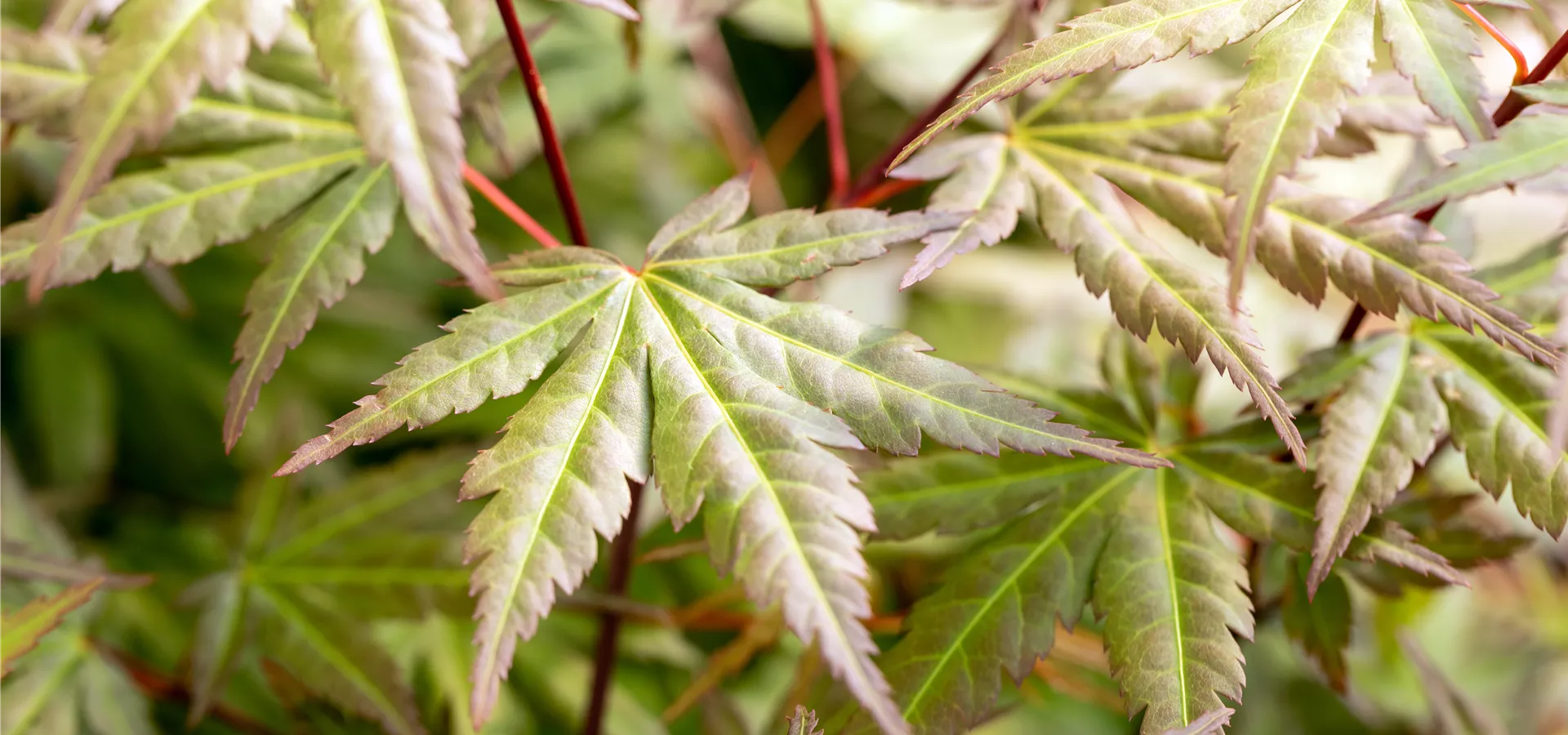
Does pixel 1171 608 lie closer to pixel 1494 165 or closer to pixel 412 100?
pixel 1494 165

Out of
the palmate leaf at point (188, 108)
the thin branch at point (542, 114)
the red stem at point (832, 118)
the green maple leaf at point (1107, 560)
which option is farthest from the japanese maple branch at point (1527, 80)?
the palmate leaf at point (188, 108)

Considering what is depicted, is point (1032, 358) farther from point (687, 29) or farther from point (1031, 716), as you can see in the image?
point (687, 29)

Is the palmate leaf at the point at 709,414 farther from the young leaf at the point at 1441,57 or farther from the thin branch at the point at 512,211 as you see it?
the young leaf at the point at 1441,57

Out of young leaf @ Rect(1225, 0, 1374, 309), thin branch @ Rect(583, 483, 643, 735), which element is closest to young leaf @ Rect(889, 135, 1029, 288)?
young leaf @ Rect(1225, 0, 1374, 309)

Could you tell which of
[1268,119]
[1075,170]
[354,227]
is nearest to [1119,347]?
[1075,170]

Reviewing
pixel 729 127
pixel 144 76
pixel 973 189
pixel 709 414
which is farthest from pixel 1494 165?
pixel 729 127
